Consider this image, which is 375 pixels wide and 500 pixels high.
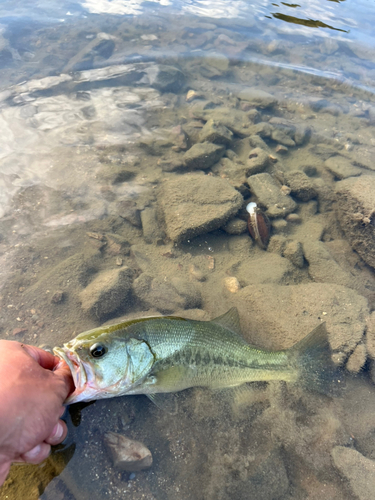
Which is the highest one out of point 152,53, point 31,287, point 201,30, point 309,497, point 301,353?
point 201,30

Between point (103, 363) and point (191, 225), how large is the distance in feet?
9.30

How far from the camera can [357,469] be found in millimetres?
3166

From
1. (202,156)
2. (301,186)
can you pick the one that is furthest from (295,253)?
(202,156)

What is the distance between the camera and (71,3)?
11586mm

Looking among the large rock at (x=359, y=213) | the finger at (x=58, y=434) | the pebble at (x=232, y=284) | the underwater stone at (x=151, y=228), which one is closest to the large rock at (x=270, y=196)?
A: the large rock at (x=359, y=213)

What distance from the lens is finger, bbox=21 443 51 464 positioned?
2.51m

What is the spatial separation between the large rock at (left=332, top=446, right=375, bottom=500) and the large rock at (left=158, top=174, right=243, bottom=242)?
3.44 meters

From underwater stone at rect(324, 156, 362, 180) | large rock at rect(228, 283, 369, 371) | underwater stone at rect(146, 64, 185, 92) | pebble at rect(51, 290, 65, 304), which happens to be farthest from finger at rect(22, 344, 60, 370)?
underwater stone at rect(146, 64, 185, 92)

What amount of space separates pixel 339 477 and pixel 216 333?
1891 millimetres

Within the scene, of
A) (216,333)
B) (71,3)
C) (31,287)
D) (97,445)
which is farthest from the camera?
(71,3)

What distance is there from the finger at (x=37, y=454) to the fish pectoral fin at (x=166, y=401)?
1.02 metres

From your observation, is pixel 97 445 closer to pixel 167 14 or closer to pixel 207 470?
pixel 207 470

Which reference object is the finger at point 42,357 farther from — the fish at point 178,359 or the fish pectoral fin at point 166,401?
the fish pectoral fin at point 166,401

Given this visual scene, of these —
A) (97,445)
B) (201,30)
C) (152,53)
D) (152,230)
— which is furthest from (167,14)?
(97,445)
